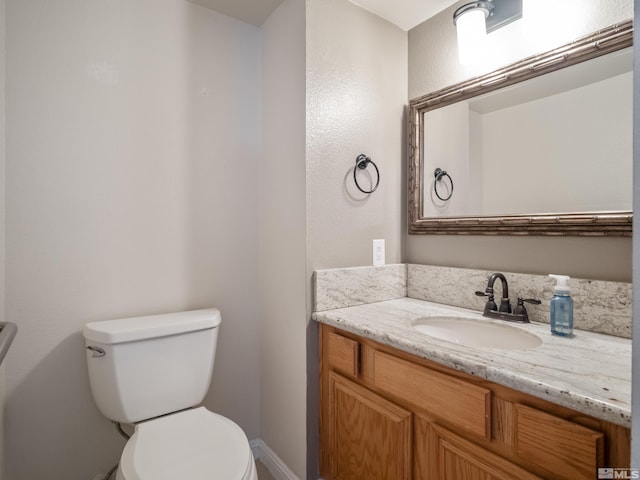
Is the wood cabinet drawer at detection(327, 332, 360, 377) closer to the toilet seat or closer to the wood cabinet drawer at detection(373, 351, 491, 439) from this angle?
the wood cabinet drawer at detection(373, 351, 491, 439)

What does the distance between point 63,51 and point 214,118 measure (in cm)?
62

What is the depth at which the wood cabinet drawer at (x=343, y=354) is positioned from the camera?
123cm

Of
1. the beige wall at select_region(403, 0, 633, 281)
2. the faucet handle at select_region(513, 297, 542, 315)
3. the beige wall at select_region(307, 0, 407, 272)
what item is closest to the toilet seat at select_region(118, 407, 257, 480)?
the beige wall at select_region(307, 0, 407, 272)

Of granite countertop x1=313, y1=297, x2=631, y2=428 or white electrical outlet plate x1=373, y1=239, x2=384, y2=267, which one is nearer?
granite countertop x1=313, y1=297, x2=631, y2=428

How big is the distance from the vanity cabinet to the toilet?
0.42 metres

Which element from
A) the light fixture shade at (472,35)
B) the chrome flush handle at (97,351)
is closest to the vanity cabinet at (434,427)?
the chrome flush handle at (97,351)

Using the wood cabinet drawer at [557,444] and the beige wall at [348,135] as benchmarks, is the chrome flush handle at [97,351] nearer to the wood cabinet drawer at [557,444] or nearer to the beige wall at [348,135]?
the beige wall at [348,135]

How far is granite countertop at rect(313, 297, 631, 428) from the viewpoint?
0.68 meters

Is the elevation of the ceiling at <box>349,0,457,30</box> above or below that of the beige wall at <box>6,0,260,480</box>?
above

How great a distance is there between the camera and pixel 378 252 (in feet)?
5.44

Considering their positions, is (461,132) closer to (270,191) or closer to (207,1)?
(270,191)

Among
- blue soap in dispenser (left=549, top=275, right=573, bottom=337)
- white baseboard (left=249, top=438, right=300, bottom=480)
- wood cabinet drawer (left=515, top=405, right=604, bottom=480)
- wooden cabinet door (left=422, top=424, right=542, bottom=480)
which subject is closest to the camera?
wood cabinet drawer (left=515, top=405, right=604, bottom=480)

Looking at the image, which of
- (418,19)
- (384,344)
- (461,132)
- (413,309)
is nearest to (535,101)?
(461,132)

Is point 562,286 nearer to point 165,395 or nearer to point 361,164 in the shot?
point 361,164
